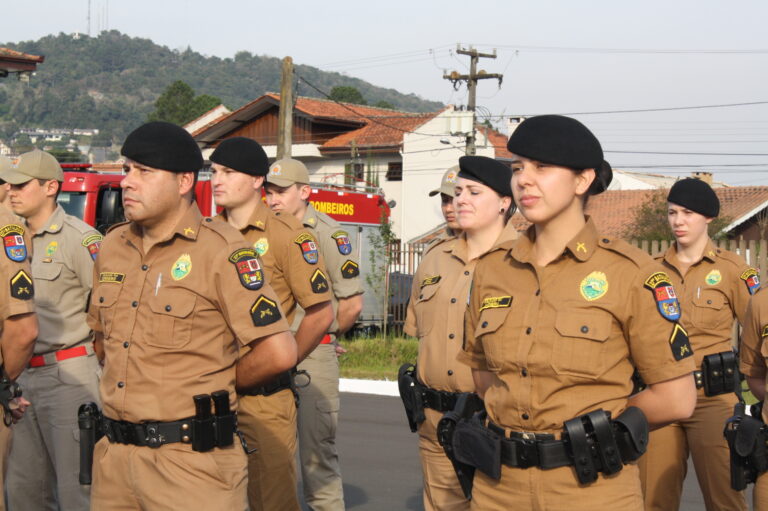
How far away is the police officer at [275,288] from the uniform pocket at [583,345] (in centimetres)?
207

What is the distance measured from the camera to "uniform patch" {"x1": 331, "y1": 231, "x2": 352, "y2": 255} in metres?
6.73

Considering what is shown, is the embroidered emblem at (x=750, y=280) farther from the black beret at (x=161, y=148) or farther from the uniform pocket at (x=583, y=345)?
the black beret at (x=161, y=148)

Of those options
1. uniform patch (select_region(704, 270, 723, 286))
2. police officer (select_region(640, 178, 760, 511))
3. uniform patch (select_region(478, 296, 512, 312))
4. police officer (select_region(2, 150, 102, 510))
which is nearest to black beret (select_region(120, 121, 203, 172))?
uniform patch (select_region(478, 296, 512, 312))

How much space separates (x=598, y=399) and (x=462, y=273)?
2.03 meters

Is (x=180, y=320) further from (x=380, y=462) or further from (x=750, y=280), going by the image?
(x=380, y=462)

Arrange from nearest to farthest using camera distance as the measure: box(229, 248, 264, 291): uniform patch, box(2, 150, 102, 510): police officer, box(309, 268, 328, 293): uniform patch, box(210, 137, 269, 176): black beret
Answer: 1. box(229, 248, 264, 291): uniform patch
2. box(309, 268, 328, 293): uniform patch
3. box(210, 137, 269, 176): black beret
4. box(2, 150, 102, 510): police officer

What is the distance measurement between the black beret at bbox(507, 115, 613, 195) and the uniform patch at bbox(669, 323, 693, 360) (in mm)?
599

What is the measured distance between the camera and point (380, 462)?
8961 mm

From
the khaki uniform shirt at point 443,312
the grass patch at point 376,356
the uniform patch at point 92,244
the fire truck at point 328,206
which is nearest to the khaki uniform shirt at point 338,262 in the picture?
the khaki uniform shirt at point 443,312

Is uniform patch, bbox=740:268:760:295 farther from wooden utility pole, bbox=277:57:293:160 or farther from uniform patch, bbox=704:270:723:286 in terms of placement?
wooden utility pole, bbox=277:57:293:160

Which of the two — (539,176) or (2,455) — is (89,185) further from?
(539,176)

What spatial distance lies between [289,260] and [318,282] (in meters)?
0.21

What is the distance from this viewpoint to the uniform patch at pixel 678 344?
3.41 m

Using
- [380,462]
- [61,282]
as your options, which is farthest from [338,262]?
[380,462]
